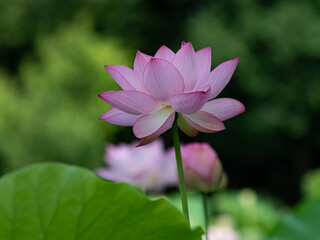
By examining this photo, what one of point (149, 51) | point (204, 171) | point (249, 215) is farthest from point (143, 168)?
point (149, 51)

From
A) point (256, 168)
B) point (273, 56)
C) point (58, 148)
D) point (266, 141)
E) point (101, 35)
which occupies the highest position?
point (101, 35)

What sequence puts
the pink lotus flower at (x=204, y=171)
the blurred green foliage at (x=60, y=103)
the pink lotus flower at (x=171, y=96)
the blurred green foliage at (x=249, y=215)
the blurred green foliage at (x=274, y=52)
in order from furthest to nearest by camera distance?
the blurred green foliage at (x=274, y=52) < the blurred green foliage at (x=60, y=103) < the blurred green foliage at (x=249, y=215) < the pink lotus flower at (x=204, y=171) < the pink lotus flower at (x=171, y=96)

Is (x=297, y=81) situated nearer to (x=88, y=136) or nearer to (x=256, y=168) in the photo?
(x=256, y=168)

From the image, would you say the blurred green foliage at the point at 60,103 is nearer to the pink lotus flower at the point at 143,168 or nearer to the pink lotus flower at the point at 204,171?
the pink lotus flower at the point at 143,168

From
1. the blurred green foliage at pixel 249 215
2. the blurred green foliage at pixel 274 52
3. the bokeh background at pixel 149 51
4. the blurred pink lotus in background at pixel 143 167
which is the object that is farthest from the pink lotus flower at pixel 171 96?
the blurred green foliage at pixel 274 52

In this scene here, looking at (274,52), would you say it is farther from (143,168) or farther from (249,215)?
(143,168)

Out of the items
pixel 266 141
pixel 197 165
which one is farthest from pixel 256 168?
pixel 197 165
